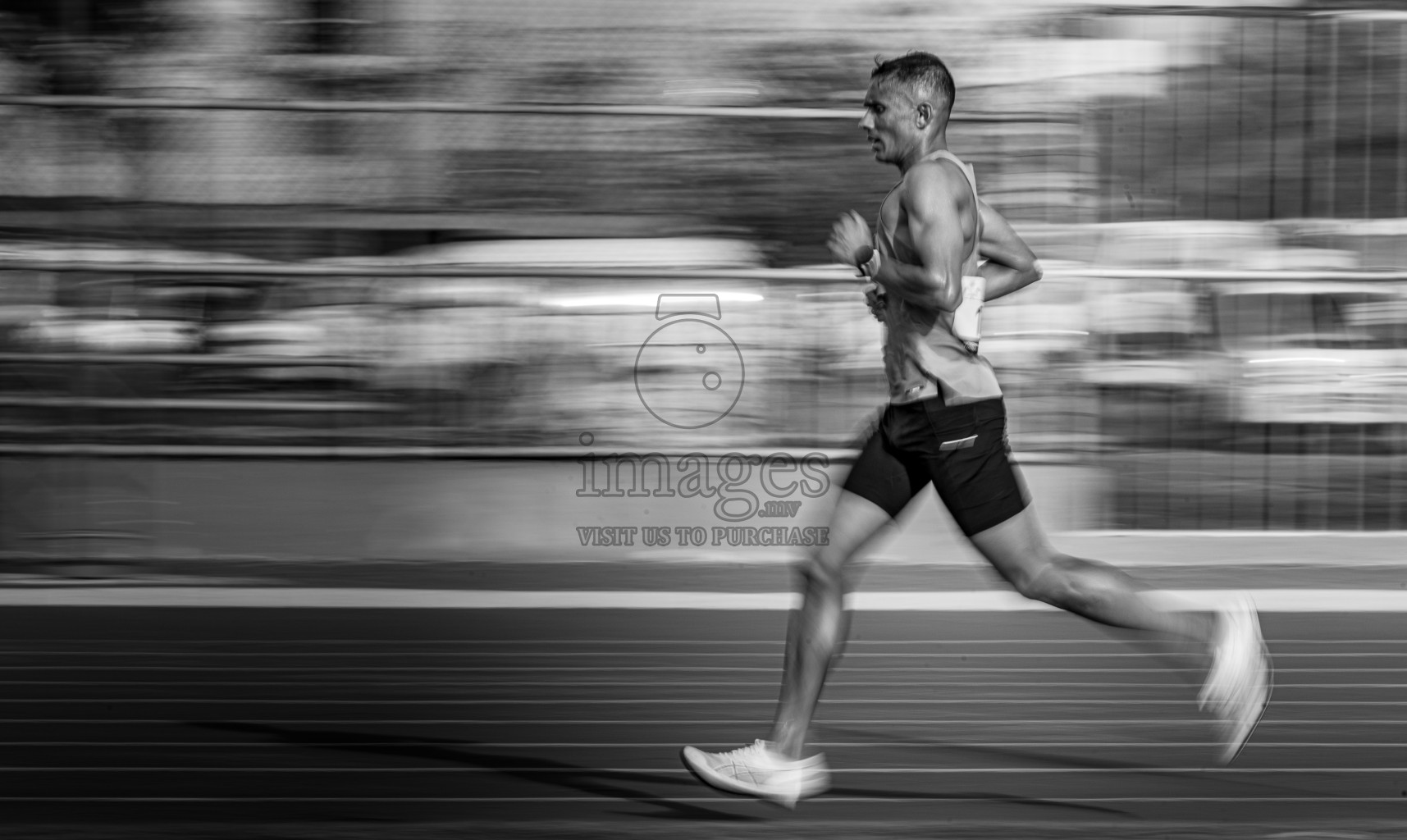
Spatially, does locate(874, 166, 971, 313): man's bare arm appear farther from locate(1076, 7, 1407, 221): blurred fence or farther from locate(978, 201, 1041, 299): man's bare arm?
locate(1076, 7, 1407, 221): blurred fence

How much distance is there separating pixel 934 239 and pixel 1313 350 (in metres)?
6.81

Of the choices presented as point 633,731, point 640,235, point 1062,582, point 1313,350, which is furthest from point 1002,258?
point 1313,350

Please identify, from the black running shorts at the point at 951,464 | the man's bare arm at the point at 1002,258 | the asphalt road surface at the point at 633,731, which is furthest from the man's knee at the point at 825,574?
the man's bare arm at the point at 1002,258

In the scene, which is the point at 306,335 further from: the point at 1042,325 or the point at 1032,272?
the point at 1032,272

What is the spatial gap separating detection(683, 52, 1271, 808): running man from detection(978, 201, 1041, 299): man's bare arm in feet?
0.45

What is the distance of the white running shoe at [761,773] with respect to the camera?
424cm

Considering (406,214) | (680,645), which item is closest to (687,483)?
(406,214)

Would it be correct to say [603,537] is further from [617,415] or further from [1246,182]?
[1246,182]

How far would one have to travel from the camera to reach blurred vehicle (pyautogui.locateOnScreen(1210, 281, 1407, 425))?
1012 centimetres

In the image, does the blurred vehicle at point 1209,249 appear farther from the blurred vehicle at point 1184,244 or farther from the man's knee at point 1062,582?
the man's knee at point 1062,582

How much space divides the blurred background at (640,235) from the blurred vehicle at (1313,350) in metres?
0.02

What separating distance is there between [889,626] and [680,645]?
1.08m

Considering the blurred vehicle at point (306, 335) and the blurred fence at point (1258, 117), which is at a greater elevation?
the blurred fence at point (1258, 117)

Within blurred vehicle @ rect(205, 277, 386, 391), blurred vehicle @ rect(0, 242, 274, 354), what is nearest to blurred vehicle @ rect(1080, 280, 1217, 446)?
blurred vehicle @ rect(205, 277, 386, 391)
